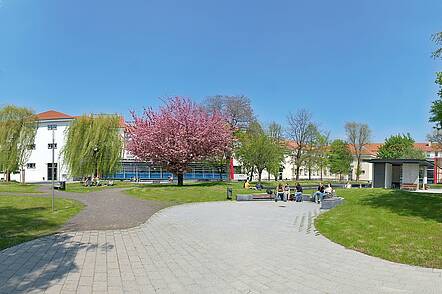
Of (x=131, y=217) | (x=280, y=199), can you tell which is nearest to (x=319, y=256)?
(x=131, y=217)

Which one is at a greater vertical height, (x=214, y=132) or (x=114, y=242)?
(x=214, y=132)

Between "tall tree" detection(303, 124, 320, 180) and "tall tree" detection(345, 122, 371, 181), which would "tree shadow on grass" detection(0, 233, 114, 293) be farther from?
"tall tree" detection(345, 122, 371, 181)

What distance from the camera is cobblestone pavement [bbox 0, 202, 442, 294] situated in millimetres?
5793

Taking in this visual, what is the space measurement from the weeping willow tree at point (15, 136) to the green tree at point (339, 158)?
47490 mm

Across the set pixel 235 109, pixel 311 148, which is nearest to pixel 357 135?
pixel 311 148

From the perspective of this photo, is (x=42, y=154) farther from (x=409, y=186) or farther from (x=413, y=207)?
(x=413, y=207)

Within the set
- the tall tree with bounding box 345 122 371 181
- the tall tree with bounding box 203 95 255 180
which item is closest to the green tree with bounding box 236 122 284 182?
the tall tree with bounding box 203 95 255 180

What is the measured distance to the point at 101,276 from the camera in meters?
6.27

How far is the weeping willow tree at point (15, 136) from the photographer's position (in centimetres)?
3947

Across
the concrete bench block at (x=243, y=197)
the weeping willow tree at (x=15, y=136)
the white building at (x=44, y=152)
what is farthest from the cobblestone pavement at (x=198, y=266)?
the white building at (x=44, y=152)

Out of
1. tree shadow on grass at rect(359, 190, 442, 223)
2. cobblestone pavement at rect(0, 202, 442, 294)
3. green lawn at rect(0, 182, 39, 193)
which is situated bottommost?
green lawn at rect(0, 182, 39, 193)

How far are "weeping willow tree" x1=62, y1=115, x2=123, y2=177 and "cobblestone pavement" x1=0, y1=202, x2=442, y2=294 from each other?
111ft

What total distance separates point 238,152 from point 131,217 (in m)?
29.5

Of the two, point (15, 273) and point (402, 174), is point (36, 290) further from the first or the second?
point (402, 174)
